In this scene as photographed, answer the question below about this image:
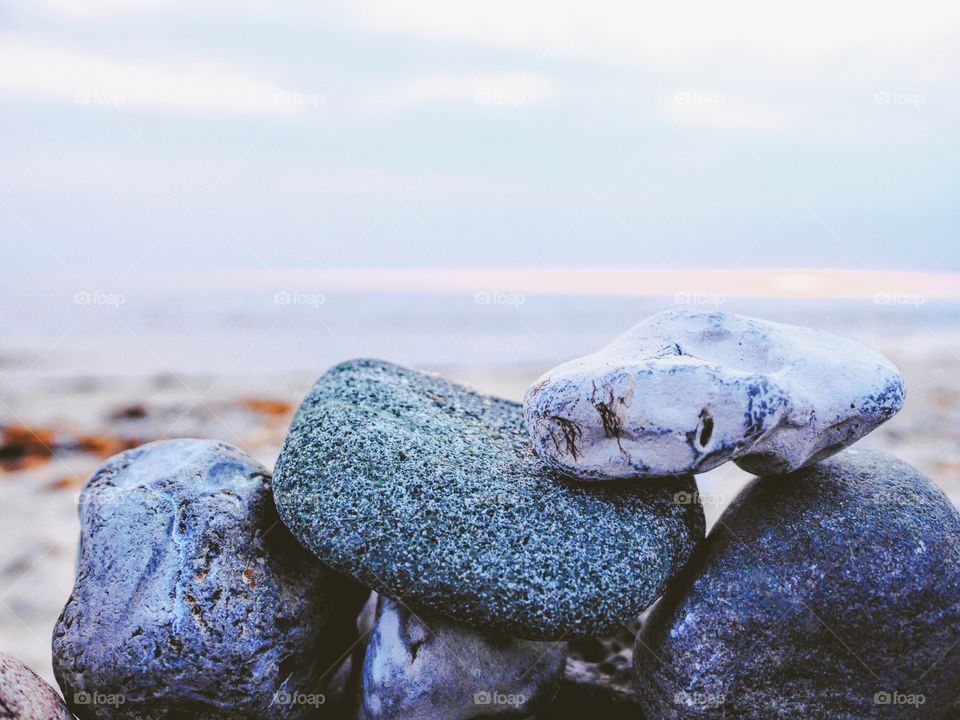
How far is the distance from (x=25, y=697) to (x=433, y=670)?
152 cm

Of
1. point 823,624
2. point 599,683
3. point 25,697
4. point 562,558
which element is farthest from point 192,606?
point 823,624

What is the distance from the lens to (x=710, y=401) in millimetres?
2736

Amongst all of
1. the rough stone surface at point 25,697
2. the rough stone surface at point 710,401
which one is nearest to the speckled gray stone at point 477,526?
the rough stone surface at point 710,401

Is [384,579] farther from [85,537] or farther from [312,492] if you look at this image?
[85,537]

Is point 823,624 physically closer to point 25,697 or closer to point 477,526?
point 477,526

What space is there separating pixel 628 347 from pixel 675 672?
52.4 inches

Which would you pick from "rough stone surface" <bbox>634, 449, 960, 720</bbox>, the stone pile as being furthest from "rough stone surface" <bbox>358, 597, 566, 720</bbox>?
"rough stone surface" <bbox>634, 449, 960, 720</bbox>

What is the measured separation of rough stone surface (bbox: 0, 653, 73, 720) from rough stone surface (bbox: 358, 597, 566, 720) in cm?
120

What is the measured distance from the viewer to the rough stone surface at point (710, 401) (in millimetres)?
2762

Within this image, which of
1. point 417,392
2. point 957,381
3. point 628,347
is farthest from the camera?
point 957,381

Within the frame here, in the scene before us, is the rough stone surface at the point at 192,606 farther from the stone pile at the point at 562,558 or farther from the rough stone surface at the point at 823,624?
the rough stone surface at the point at 823,624

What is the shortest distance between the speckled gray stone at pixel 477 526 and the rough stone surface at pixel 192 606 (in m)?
0.36

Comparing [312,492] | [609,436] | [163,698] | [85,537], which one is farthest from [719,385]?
[85,537]

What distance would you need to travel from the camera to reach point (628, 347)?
3350mm
